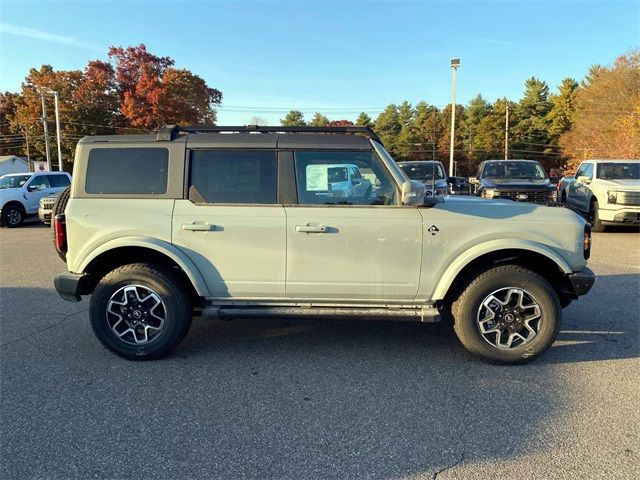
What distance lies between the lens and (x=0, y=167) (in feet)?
192

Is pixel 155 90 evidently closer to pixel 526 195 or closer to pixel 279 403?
pixel 526 195

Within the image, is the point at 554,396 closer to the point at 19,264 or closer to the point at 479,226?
the point at 479,226

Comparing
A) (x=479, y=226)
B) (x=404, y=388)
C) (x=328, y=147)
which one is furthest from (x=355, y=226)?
(x=404, y=388)

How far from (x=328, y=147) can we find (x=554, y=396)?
8.61 ft

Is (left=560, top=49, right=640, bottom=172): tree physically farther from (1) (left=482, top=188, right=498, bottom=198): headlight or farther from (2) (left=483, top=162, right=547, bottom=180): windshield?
(1) (left=482, top=188, right=498, bottom=198): headlight

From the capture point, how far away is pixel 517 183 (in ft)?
43.6

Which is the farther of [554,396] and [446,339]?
[446,339]

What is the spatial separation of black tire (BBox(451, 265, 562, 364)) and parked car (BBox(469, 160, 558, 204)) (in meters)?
9.48

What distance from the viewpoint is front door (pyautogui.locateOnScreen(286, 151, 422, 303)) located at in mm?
3957

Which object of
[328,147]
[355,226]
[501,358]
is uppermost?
[328,147]

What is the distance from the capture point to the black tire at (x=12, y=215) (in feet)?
52.0

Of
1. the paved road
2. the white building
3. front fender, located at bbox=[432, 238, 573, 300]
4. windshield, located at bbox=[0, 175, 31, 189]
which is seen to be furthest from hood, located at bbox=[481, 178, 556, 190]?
the white building

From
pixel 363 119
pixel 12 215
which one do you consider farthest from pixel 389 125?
pixel 12 215

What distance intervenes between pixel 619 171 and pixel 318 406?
1260cm
